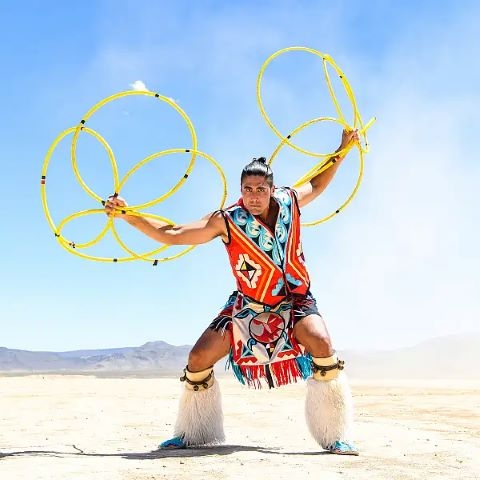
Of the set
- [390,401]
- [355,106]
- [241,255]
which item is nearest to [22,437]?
[241,255]

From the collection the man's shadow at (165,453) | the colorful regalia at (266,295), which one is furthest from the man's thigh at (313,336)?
the man's shadow at (165,453)

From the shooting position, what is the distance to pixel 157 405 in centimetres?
1130

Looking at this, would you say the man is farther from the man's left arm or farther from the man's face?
the man's left arm

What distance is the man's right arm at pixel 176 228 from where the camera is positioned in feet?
20.6

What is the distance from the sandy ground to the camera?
4.91 meters

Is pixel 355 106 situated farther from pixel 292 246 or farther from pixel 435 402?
pixel 435 402

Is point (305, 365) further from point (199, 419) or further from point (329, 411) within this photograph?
point (199, 419)

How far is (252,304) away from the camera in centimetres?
638

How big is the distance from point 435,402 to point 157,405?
14.9ft

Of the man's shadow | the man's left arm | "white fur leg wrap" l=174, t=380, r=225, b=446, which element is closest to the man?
"white fur leg wrap" l=174, t=380, r=225, b=446

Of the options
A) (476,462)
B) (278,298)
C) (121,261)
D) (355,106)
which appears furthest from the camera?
(355,106)

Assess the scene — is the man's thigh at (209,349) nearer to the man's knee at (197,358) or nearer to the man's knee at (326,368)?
the man's knee at (197,358)

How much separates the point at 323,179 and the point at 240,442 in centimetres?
275

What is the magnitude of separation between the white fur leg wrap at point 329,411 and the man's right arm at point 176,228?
161 centimetres
